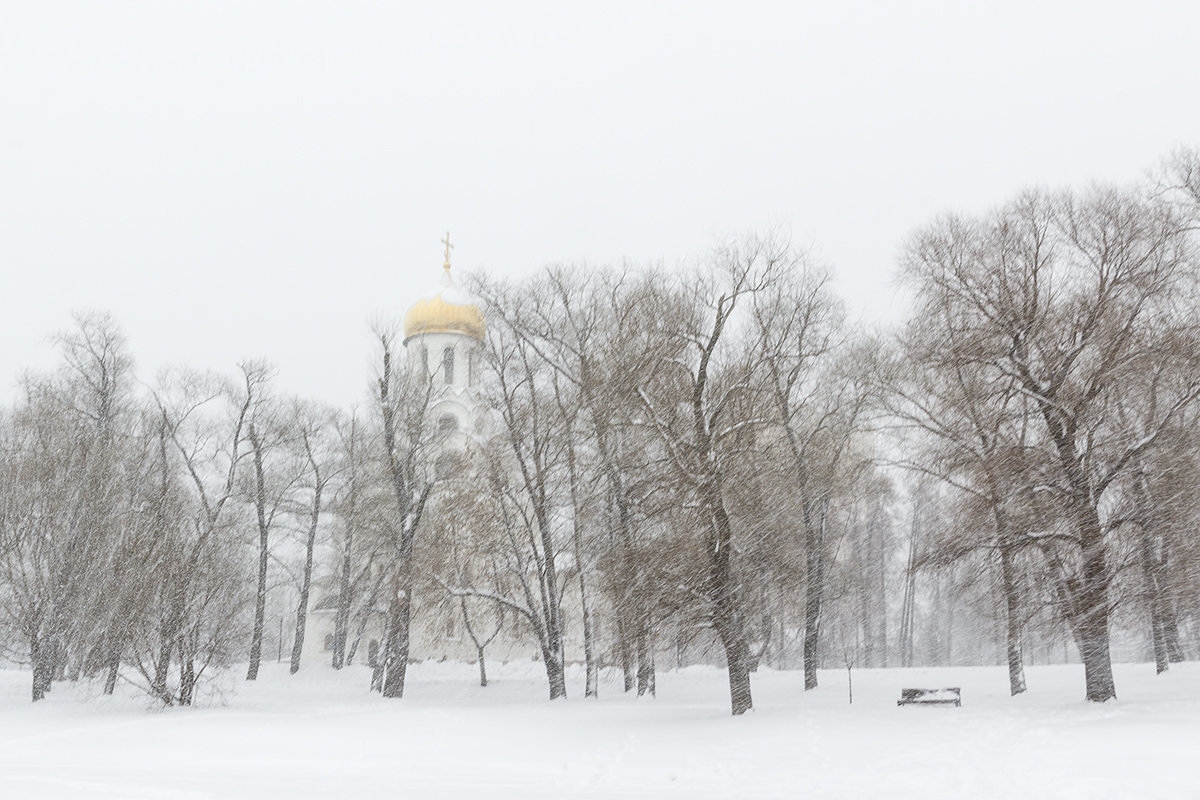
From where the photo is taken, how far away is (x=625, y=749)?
14852mm

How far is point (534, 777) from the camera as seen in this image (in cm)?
1261

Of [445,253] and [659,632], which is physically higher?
[445,253]

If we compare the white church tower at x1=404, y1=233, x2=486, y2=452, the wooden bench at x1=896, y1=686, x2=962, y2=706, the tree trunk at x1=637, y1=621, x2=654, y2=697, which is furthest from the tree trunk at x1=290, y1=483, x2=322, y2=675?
the wooden bench at x1=896, y1=686, x2=962, y2=706

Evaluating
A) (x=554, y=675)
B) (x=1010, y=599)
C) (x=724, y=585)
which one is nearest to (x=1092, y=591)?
(x=1010, y=599)

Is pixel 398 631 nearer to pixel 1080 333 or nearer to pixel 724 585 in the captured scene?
pixel 724 585

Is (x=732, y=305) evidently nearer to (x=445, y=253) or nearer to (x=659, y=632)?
(x=659, y=632)

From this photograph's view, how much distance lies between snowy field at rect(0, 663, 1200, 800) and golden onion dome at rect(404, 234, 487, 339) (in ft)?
67.2

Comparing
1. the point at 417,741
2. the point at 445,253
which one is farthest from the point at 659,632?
the point at 445,253

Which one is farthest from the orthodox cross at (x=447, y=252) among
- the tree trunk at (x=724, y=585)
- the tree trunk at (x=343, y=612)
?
the tree trunk at (x=724, y=585)

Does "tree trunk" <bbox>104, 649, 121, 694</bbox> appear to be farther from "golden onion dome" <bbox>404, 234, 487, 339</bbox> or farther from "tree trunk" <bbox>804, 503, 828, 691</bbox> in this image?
"golden onion dome" <bbox>404, 234, 487, 339</bbox>

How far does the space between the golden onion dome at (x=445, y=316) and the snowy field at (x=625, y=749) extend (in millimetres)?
20469

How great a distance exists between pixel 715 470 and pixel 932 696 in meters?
6.24

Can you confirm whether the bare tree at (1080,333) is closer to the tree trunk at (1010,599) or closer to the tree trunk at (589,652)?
the tree trunk at (1010,599)

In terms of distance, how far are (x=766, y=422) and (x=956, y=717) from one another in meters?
5.92
